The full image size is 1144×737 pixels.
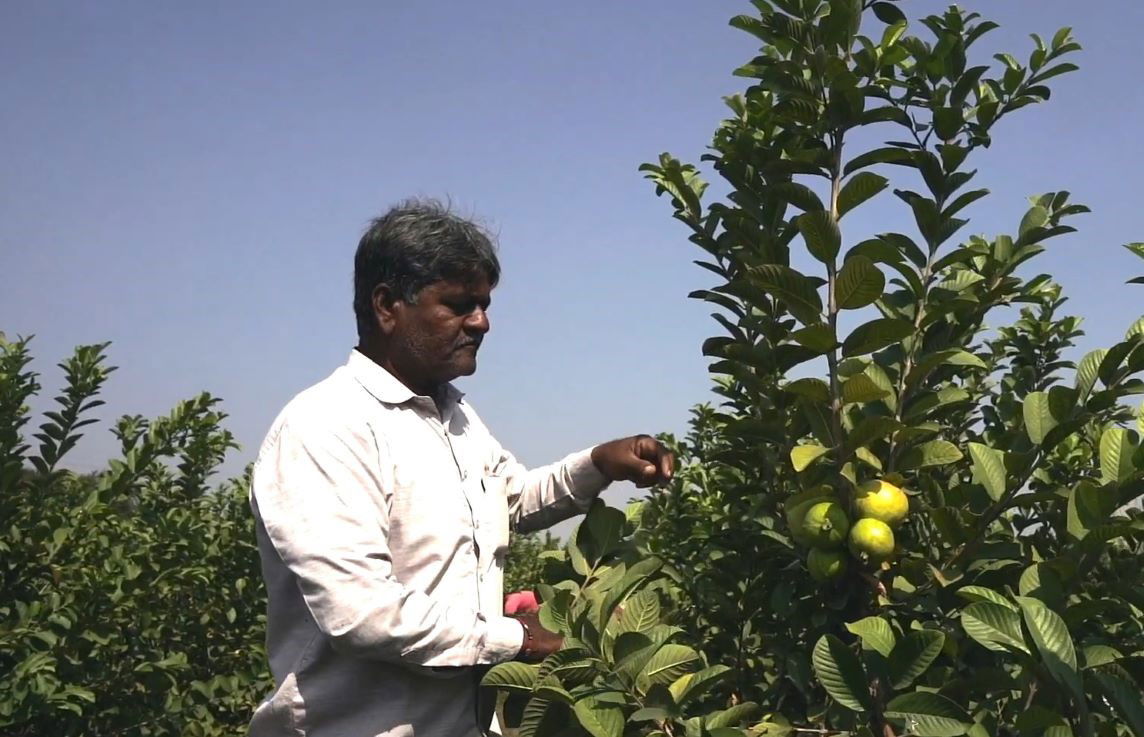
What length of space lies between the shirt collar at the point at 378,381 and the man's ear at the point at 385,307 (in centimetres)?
7

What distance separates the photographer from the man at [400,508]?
1635mm

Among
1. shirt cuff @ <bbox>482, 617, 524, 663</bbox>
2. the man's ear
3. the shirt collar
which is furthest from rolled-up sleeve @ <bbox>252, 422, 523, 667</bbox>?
the man's ear

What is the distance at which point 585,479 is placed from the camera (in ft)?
7.06

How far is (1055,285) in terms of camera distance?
288 cm

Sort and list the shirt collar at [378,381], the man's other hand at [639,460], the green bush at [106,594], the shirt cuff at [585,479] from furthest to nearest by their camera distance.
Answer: the green bush at [106,594] → the shirt cuff at [585,479] → the man's other hand at [639,460] → the shirt collar at [378,381]

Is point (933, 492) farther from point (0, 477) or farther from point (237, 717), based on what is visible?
point (237, 717)

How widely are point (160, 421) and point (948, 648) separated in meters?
3.12

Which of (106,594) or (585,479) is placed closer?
(585,479)

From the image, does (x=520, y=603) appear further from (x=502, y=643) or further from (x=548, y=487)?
(x=502, y=643)

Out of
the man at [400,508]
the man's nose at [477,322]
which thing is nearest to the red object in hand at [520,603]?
the man at [400,508]

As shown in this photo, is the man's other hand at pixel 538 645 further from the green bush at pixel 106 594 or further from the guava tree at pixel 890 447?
the green bush at pixel 106 594

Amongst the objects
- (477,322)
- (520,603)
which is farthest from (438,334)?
(520,603)

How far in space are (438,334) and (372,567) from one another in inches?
20.2

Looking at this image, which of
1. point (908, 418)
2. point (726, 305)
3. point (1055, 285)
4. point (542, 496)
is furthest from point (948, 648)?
point (1055, 285)
